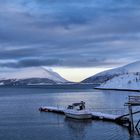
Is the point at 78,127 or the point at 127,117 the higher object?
the point at 127,117

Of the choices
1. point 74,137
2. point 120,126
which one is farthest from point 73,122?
point 74,137

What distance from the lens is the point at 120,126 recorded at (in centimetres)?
7156

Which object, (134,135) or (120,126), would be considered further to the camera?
(120,126)

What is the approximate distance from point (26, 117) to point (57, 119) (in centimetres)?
784

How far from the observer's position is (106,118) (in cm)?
7950

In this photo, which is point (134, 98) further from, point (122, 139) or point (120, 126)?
point (122, 139)

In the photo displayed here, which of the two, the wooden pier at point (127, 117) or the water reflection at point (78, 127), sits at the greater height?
the wooden pier at point (127, 117)

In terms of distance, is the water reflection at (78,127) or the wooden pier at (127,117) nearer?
the water reflection at (78,127)

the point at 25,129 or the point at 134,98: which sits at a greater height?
the point at 134,98

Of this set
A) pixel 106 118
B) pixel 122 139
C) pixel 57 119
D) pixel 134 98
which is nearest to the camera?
pixel 122 139

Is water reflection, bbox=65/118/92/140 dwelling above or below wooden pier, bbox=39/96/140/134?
below

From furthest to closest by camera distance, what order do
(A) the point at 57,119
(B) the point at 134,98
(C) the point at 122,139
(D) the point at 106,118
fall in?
(A) the point at 57,119
(D) the point at 106,118
(B) the point at 134,98
(C) the point at 122,139

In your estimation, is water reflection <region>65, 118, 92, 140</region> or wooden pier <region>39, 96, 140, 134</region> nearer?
water reflection <region>65, 118, 92, 140</region>

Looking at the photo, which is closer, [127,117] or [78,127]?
[78,127]
